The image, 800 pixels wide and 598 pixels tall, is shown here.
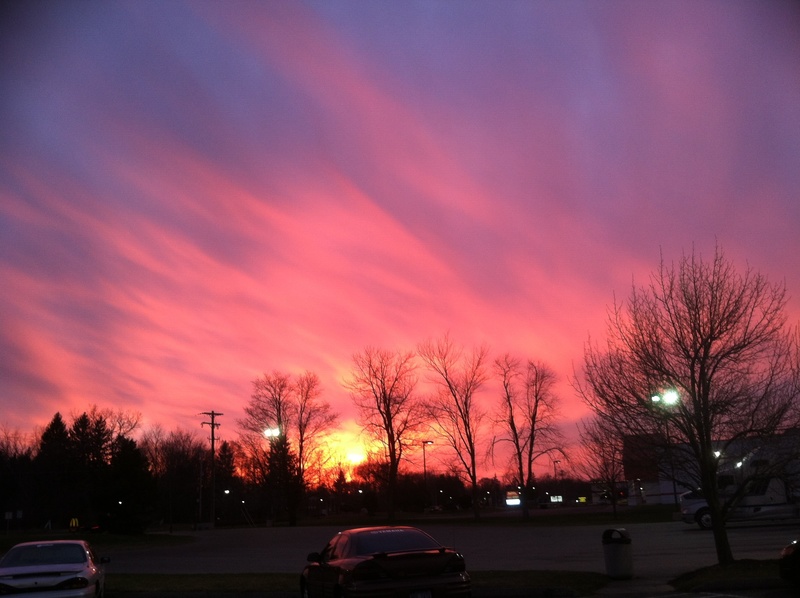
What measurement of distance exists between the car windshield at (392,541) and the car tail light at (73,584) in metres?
4.90

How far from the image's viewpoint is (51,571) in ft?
40.3

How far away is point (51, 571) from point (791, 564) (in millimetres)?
12232

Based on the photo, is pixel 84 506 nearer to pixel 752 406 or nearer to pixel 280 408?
pixel 280 408

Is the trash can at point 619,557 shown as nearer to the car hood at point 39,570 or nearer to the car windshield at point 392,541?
the car windshield at point 392,541

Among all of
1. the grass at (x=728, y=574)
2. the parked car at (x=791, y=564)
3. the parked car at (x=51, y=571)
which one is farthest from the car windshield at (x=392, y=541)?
the parked car at (x=791, y=564)

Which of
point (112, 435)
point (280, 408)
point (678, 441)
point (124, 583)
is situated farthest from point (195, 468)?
point (678, 441)

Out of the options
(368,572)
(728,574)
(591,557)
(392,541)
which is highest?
(392,541)

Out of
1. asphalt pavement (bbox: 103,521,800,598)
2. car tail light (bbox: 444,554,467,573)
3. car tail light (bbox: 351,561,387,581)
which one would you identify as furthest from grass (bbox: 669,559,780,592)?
car tail light (bbox: 351,561,387,581)

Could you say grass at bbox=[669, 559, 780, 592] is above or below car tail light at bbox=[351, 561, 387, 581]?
below

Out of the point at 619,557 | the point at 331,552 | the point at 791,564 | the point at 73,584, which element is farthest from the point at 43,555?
the point at 791,564

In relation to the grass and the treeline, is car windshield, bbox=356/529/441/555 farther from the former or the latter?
the treeline

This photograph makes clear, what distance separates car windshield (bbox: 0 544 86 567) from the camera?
42.4 feet

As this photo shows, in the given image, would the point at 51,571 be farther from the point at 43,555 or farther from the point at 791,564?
the point at 791,564

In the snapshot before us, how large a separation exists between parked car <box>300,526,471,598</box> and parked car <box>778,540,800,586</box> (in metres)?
5.46
